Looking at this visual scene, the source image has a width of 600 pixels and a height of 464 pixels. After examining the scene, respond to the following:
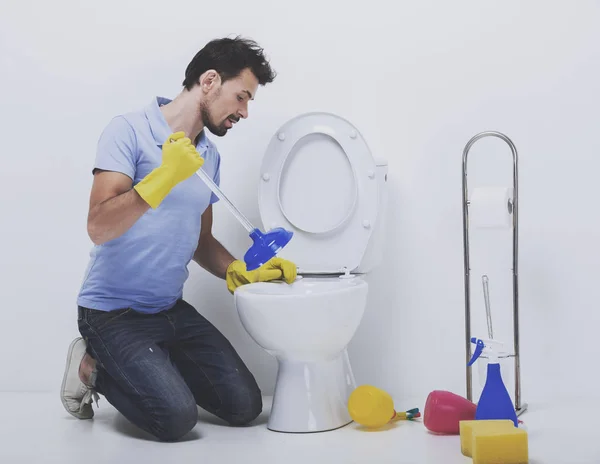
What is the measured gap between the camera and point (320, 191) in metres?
2.16

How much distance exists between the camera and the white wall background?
2242 mm

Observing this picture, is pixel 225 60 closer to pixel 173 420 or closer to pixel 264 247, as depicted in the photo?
pixel 264 247

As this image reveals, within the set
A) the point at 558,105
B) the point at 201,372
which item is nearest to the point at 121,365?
the point at 201,372

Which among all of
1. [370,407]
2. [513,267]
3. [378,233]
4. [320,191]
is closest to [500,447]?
[370,407]

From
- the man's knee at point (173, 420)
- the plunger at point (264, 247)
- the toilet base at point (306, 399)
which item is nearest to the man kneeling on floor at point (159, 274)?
the man's knee at point (173, 420)

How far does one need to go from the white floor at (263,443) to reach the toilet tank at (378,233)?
443 millimetres

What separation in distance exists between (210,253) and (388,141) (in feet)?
2.04

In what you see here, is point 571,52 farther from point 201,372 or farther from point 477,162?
point 201,372

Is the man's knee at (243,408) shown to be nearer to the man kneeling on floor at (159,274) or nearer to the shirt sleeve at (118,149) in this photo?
the man kneeling on floor at (159,274)

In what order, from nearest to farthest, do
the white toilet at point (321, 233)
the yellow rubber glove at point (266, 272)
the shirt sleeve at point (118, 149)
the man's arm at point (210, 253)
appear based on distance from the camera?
the shirt sleeve at point (118, 149)
the white toilet at point (321, 233)
the yellow rubber glove at point (266, 272)
the man's arm at point (210, 253)

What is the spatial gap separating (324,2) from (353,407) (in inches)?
46.7

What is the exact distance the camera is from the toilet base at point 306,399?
6.36 ft

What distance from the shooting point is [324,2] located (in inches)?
91.5

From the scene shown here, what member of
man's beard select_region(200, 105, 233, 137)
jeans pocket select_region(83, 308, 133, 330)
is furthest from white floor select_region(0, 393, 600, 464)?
man's beard select_region(200, 105, 233, 137)
